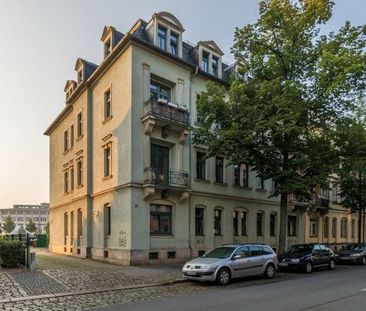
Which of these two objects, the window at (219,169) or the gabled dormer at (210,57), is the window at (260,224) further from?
the gabled dormer at (210,57)

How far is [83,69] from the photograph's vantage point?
30188 mm

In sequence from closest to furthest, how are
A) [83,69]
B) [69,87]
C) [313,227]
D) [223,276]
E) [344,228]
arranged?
[223,276] < [83,69] < [69,87] < [313,227] < [344,228]

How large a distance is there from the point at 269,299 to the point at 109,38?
64.0 ft

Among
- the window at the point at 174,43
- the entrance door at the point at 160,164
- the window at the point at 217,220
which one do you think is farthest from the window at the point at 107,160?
the window at the point at 217,220

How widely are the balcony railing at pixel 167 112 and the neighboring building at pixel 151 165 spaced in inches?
2.3

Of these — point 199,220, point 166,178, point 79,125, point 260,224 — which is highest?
point 79,125

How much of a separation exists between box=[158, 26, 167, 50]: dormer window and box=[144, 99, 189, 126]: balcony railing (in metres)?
3.76

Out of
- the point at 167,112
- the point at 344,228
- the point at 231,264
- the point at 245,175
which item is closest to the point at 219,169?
the point at 245,175

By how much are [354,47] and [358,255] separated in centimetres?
1316

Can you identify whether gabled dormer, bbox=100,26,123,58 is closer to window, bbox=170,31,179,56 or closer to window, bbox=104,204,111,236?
window, bbox=170,31,179,56

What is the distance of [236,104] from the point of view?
2144cm

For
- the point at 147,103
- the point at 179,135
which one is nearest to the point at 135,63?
the point at 147,103

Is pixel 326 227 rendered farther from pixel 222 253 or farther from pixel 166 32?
pixel 222 253

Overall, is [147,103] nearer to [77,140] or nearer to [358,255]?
[77,140]
